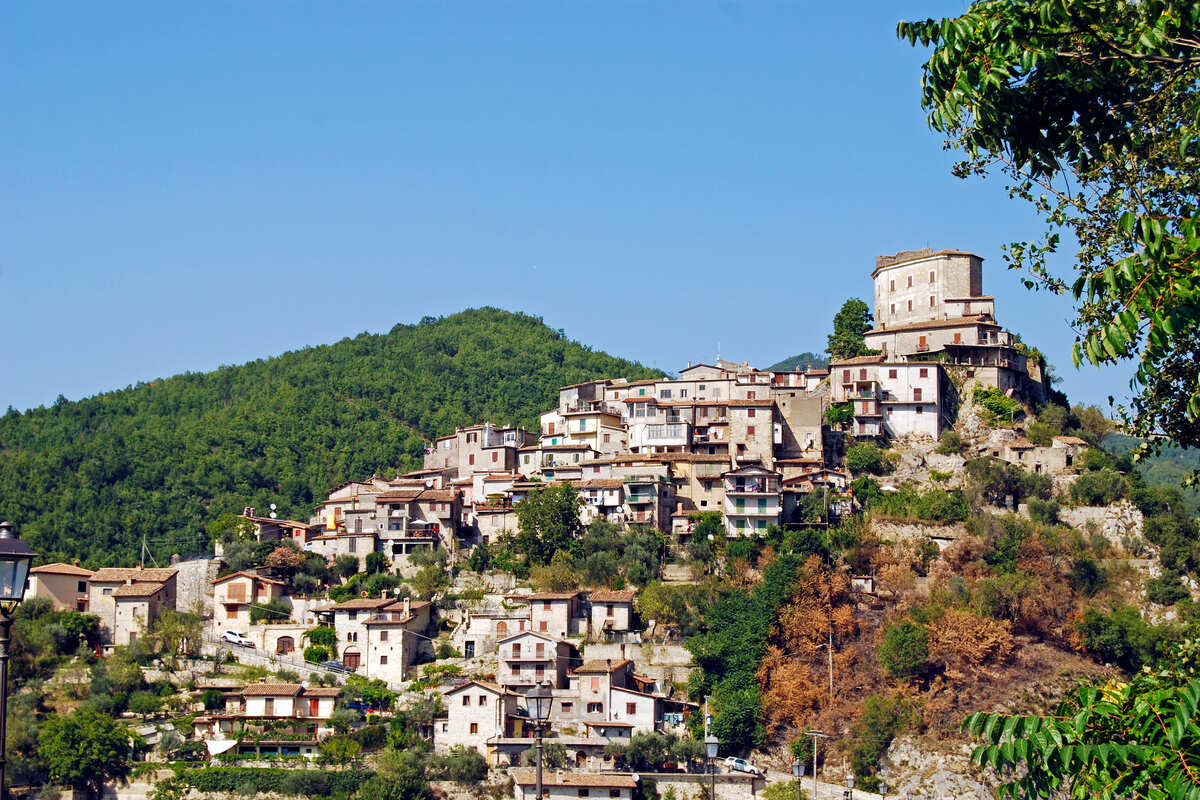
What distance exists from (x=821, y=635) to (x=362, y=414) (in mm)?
64205

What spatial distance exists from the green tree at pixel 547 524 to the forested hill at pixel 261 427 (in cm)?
2693

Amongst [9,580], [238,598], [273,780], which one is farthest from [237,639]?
[9,580]

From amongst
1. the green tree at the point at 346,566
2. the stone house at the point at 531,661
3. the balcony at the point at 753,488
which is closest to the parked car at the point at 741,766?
the stone house at the point at 531,661

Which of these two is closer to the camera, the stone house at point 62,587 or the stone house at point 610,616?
the stone house at point 610,616

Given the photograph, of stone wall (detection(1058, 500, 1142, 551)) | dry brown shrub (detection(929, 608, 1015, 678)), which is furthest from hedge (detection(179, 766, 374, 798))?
stone wall (detection(1058, 500, 1142, 551))

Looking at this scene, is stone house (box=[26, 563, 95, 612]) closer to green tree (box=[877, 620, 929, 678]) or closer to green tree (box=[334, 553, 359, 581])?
green tree (box=[334, 553, 359, 581])

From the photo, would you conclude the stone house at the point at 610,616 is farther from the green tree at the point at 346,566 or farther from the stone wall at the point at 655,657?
the green tree at the point at 346,566

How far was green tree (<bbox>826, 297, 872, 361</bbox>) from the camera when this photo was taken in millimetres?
73250

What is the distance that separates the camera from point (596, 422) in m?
72.1

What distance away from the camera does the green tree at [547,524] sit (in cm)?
6181

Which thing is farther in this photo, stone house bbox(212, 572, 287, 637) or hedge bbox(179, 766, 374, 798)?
stone house bbox(212, 572, 287, 637)

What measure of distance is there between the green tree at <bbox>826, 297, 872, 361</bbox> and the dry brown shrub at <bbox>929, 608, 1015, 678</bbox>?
69.7 ft

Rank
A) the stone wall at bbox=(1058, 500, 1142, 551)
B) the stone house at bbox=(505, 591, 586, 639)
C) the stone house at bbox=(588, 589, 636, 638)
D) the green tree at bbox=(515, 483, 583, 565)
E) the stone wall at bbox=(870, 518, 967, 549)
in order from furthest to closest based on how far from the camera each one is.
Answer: the green tree at bbox=(515, 483, 583, 565) < the stone wall at bbox=(870, 518, 967, 549) < the stone wall at bbox=(1058, 500, 1142, 551) < the stone house at bbox=(588, 589, 636, 638) < the stone house at bbox=(505, 591, 586, 639)

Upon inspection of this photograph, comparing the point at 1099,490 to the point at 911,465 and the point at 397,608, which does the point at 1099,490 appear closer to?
the point at 911,465
